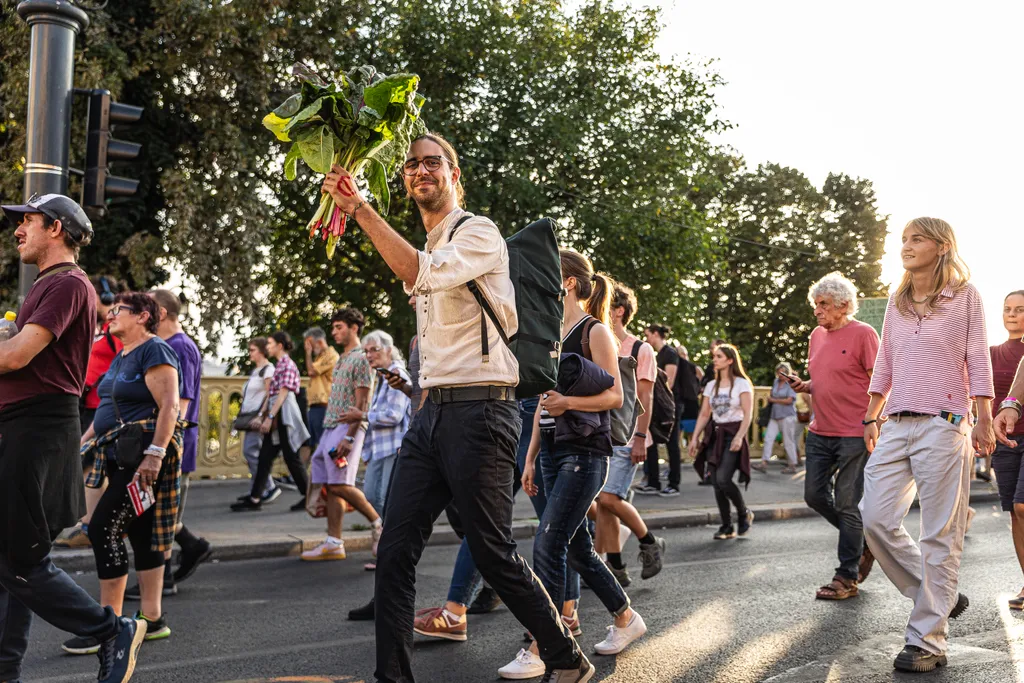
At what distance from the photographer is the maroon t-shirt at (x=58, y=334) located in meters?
3.89

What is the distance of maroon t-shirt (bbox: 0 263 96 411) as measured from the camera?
3.89 metres

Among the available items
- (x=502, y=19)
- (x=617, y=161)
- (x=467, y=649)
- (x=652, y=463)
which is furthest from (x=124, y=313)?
(x=617, y=161)

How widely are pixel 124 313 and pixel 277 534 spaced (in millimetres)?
4097

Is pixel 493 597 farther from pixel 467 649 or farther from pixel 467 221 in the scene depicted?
pixel 467 221

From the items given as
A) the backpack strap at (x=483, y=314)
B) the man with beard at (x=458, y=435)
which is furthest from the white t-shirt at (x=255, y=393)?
the backpack strap at (x=483, y=314)

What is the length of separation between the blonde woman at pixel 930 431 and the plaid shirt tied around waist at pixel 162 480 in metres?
3.55

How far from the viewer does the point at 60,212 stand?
416 cm

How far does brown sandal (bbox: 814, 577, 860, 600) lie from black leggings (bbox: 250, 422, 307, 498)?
5956 millimetres

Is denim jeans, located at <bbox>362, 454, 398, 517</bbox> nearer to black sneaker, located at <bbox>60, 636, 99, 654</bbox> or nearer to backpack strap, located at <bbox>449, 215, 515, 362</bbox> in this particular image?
black sneaker, located at <bbox>60, 636, 99, 654</bbox>

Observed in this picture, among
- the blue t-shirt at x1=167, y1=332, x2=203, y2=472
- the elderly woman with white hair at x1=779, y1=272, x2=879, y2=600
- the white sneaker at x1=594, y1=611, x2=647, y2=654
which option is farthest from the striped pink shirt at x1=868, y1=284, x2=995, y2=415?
the blue t-shirt at x1=167, y1=332, x2=203, y2=472

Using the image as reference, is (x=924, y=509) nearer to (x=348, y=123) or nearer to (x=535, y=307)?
(x=535, y=307)

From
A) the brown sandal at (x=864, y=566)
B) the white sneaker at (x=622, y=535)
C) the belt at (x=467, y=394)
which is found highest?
the belt at (x=467, y=394)

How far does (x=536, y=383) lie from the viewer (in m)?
3.71

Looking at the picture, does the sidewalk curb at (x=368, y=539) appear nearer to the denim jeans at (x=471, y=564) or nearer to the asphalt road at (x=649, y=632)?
the asphalt road at (x=649, y=632)
